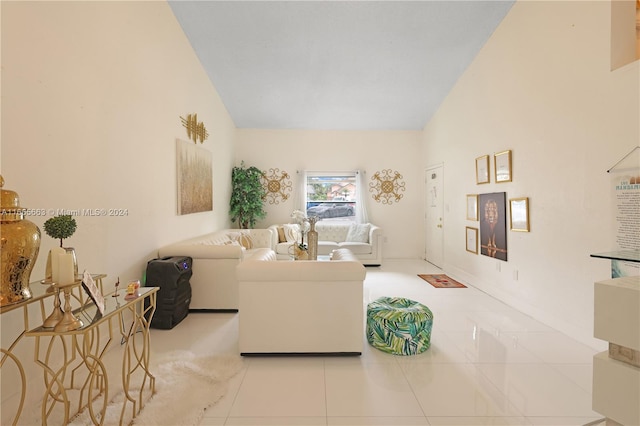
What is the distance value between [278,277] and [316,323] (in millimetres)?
518

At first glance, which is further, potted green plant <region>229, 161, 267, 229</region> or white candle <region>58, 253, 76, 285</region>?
potted green plant <region>229, 161, 267, 229</region>

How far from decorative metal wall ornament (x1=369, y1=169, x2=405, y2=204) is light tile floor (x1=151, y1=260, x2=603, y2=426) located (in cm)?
439

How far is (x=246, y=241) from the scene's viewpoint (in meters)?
5.73

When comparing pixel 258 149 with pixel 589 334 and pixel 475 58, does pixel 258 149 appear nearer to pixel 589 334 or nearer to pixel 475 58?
pixel 475 58

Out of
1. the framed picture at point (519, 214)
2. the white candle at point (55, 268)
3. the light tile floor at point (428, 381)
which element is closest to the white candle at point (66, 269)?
the white candle at point (55, 268)

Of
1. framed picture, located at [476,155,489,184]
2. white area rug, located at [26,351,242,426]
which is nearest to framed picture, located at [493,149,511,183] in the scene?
framed picture, located at [476,155,489,184]

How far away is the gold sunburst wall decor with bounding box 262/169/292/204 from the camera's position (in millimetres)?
7613

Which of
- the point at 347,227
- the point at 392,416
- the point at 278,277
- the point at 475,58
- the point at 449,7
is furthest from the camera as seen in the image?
the point at 347,227

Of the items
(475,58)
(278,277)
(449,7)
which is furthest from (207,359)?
(475,58)

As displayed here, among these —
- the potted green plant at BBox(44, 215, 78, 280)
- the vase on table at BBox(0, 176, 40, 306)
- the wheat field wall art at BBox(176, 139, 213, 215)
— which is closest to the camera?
the vase on table at BBox(0, 176, 40, 306)

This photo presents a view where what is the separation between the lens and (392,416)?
1.98m

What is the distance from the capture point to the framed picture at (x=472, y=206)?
197 inches

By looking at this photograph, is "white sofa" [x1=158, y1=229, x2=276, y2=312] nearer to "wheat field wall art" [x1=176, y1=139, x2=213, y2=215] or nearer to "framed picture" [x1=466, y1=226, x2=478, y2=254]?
"wheat field wall art" [x1=176, y1=139, x2=213, y2=215]

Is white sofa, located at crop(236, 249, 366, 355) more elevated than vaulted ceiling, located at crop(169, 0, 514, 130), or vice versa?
vaulted ceiling, located at crop(169, 0, 514, 130)
